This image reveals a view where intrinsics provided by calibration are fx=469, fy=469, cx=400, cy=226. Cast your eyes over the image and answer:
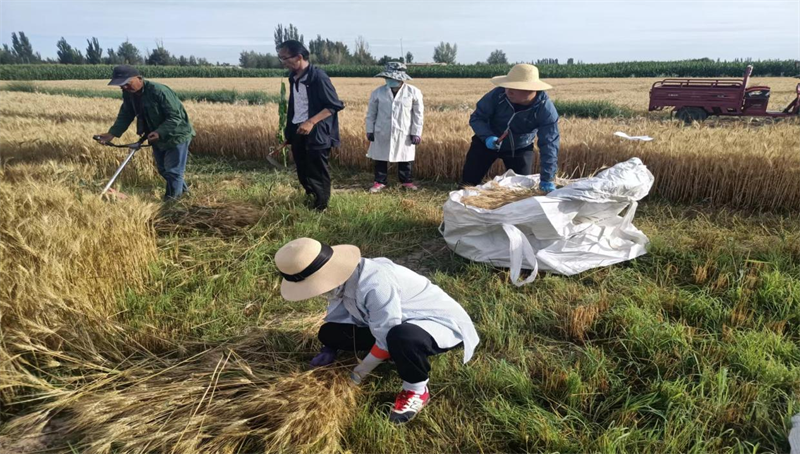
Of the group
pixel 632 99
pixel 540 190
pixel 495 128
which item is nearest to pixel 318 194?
pixel 495 128

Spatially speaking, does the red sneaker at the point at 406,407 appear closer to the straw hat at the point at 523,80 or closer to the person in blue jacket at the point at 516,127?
the person in blue jacket at the point at 516,127

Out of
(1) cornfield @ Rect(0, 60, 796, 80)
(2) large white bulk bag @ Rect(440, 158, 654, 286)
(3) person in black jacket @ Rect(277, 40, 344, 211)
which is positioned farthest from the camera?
(1) cornfield @ Rect(0, 60, 796, 80)

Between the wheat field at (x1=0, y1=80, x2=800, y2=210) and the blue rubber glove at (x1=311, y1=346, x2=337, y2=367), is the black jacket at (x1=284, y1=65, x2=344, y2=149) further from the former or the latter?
the blue rubber glove at (x1=311, y1=346, x2=337, y2=367)

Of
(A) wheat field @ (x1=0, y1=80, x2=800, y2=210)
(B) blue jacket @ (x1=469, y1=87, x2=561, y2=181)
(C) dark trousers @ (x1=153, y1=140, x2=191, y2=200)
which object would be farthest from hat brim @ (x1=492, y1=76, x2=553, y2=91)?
(C) dark trousers @ (x1=153, y1=140, x2=191, y2=200)

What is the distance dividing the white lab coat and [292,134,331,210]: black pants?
143 centimetres

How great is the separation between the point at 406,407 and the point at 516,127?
3.03 metres

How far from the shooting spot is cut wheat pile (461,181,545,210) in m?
3.78

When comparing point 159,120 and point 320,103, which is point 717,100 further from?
point 159,120

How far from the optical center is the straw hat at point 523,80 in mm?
3846

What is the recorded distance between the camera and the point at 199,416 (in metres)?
1.91

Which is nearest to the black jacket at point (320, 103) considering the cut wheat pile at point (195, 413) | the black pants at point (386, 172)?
the black pants at point (386, 172)

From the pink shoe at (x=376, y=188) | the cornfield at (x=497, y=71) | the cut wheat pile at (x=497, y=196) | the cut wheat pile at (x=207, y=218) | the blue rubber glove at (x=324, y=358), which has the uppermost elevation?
the cornfield at (x=497, y=71)

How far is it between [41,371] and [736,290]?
13.4 ft

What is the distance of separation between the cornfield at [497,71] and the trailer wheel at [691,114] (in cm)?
2663
